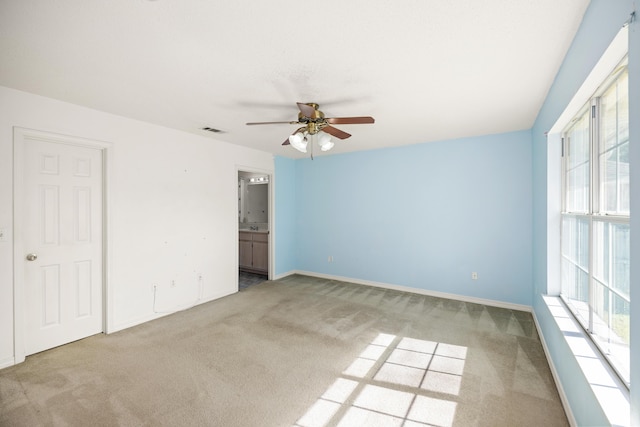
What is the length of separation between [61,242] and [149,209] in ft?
2.96

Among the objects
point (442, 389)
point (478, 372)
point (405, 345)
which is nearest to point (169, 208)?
point (405, 345)

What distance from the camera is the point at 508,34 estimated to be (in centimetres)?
172

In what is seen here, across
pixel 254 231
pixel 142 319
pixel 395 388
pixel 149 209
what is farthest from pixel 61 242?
pixel 395 388

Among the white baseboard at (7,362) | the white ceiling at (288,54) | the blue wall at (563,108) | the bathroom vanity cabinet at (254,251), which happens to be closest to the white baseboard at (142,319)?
the white baseboard at (7,362)

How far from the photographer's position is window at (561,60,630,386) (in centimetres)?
146

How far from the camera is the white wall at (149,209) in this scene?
2516mm

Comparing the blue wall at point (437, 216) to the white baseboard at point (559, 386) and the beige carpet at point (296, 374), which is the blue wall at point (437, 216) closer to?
the white baseboard at point (559, 386)

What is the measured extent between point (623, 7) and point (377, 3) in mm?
1009

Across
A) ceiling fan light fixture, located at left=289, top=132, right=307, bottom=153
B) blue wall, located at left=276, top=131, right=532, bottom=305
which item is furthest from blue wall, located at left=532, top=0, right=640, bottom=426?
ceiling fan light fixture, located at left=289, top=132, right=307, bottom=153

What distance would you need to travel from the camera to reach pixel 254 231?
19.9ft

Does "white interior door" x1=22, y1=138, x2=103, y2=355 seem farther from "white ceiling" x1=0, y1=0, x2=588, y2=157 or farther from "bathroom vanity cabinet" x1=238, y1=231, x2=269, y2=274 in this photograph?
"bathroom vanity cabinet" x1=238, y1=231, x2=269, y2=274

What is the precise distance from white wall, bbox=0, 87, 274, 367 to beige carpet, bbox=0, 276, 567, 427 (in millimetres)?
467

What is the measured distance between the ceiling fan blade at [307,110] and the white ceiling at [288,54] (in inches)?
8.9

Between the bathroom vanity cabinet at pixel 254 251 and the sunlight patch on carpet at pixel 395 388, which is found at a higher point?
the bathroom vanity cabinet at pixel 254 251
